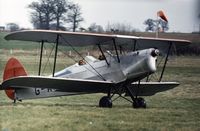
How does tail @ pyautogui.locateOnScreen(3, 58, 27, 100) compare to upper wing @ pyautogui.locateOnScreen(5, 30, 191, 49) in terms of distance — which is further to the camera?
tail @ pyautogui.locateOnScreen(3, 58, 27, 100)

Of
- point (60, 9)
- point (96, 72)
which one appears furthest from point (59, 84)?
point (60, 9)

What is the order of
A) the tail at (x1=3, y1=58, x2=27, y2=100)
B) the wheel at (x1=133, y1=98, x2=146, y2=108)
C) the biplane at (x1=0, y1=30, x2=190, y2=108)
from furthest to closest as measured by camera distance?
the tail at (x1=3, y1=58, x2=27, y2=100), the wheel at (x1=133, y1=98, x2=146, y2=108), the biplane at (x1=0, y1=30, x2=190, y2=108)

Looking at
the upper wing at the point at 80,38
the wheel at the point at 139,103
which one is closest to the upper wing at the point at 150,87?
the wheel at the point at 139,103

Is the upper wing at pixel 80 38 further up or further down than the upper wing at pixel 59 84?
further up

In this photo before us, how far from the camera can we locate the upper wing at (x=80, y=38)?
34.2ft

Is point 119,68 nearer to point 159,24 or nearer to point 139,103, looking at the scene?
point 139,103

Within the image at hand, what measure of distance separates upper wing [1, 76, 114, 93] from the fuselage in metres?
0.31

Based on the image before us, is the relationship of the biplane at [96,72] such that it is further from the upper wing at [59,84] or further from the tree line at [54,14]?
the tree line at [54,14]

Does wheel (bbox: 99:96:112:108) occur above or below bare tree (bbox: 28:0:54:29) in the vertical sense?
below

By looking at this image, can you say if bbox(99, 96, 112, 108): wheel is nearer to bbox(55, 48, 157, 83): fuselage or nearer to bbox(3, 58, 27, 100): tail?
bbox(55, 48, 157, 83): fuselage

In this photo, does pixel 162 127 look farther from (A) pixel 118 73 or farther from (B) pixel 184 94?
(B) pixel 184 94

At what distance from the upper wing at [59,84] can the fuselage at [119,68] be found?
31cm

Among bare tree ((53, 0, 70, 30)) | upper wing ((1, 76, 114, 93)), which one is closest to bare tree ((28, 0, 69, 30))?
bare tree ((53, 0, 70, 30))

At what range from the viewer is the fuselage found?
36.0ft
